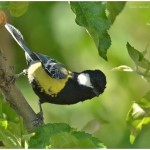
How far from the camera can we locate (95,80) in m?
2.04

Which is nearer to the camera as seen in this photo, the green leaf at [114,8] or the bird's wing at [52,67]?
the green leaf at [114,8]

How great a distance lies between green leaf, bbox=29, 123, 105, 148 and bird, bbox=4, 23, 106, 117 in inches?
37.4

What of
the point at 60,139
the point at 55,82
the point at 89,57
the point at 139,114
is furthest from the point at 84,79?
the point at 60,139

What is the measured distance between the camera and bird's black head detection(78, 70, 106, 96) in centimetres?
200

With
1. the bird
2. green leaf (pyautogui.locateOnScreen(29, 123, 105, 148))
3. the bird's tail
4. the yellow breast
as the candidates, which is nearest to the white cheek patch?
the bird

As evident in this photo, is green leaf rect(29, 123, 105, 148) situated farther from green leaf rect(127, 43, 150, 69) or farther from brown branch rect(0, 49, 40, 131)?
green leaf rect(127, 43, 150, 69)

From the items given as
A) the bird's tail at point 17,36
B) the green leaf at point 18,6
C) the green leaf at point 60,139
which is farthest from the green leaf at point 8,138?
the bird's tail at point 17,36

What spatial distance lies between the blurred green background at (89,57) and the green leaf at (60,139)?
940 mm

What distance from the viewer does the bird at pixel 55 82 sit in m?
2.11

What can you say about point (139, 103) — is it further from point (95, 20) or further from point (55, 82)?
point (55, 82)

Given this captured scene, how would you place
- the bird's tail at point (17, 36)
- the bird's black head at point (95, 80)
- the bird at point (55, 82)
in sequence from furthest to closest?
the bird at point (55, 82)
the bird's black head at point (95, 80)
the bird's tail at point (17, 36)

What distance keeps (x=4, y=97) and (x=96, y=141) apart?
0.25 meters

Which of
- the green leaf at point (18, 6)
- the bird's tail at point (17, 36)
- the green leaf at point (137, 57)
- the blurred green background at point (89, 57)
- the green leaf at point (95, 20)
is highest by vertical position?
the green leaf at point (18, 6)

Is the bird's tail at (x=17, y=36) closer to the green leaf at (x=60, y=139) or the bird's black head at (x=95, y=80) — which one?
the bird's black head at (x=95, y=80)
